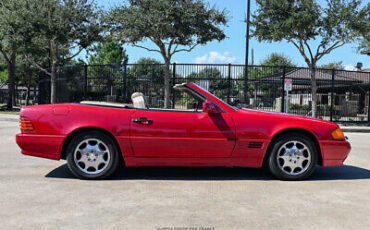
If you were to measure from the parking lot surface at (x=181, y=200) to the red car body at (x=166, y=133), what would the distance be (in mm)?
372

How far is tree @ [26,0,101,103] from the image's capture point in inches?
667

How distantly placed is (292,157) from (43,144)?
3506 millimetres

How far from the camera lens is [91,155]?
425cm

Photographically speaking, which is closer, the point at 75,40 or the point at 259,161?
the point at 259,161

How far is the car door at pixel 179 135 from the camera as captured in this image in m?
4.22

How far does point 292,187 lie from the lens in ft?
13.6

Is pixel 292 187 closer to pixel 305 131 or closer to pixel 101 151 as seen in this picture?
pixel 305 131

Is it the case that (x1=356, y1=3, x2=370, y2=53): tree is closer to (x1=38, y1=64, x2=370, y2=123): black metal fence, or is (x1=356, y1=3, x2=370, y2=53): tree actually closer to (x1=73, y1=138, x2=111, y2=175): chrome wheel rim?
(x1=38, y1=64, x2=370, y2=123): black metal fence

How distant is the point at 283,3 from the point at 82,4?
1155 cm

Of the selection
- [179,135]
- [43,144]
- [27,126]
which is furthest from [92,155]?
[179,135]

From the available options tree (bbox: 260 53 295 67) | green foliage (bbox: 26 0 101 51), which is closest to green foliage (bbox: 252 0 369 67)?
green foliage (bbox: 26 0 101 51)

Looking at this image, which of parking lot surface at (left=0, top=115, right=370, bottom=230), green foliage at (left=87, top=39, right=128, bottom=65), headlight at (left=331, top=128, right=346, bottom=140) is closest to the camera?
parking lot surface at (left=0, top=115, right=370, bottom=230)

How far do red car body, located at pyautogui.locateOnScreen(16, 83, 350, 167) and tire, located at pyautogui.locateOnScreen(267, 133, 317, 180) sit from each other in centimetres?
13

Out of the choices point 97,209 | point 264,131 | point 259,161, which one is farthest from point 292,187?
point 97,209
